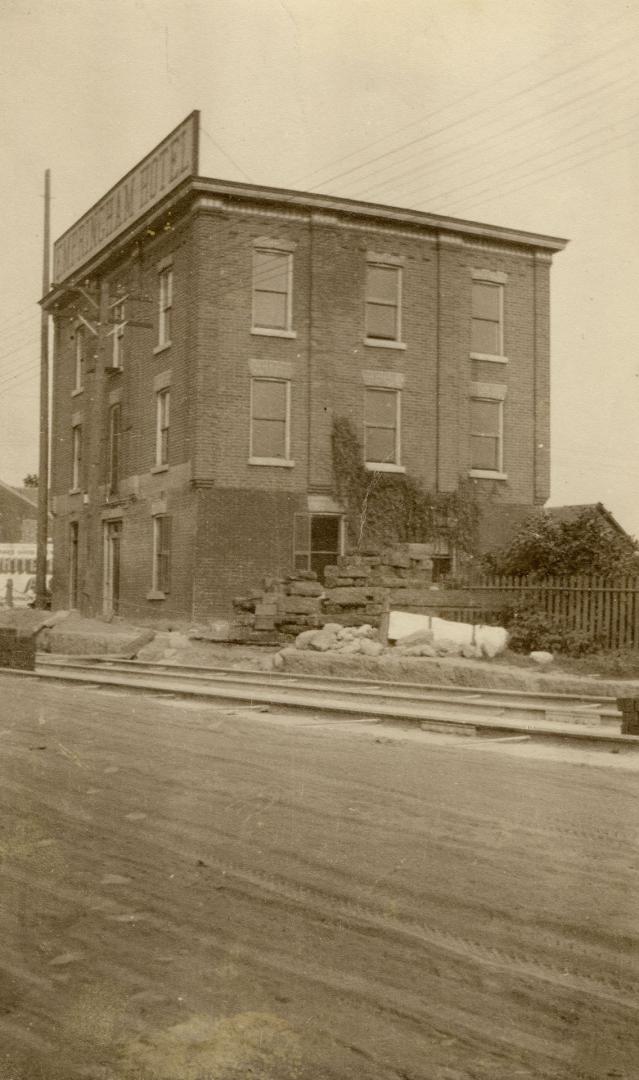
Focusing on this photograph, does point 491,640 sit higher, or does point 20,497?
point 20,497

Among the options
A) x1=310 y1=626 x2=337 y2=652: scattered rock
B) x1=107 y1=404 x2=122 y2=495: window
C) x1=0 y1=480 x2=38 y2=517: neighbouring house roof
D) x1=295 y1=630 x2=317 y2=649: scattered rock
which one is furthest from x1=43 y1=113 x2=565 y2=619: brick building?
x1=0 y1=480 x2=38 y2=517: neighbouring house roof

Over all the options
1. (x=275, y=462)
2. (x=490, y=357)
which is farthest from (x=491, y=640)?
(x=490, y=357)

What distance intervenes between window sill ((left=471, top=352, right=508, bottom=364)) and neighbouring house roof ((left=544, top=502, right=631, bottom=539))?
371 cm

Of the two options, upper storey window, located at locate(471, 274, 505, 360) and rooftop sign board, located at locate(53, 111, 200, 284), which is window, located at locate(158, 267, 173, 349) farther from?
upper storey window, located at locate(471, 274, 505, 360)

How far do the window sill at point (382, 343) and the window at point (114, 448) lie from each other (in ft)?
22.5

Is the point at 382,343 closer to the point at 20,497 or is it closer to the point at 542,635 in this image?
the point at 542,635

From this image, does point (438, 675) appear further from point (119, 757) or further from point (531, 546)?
point (119, 757)

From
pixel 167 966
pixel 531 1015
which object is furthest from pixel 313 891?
pixel 531 1015

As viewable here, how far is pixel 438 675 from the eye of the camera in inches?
582

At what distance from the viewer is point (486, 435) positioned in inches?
1000

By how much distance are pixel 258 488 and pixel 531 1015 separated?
20087mm

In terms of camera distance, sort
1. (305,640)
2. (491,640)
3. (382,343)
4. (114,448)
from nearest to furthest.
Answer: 1. (491,640)
2. (305,640)
3. (382,343)
4. (114,448)

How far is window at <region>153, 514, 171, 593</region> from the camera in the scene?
2408 cm

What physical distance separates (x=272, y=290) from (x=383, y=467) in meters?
4.61
